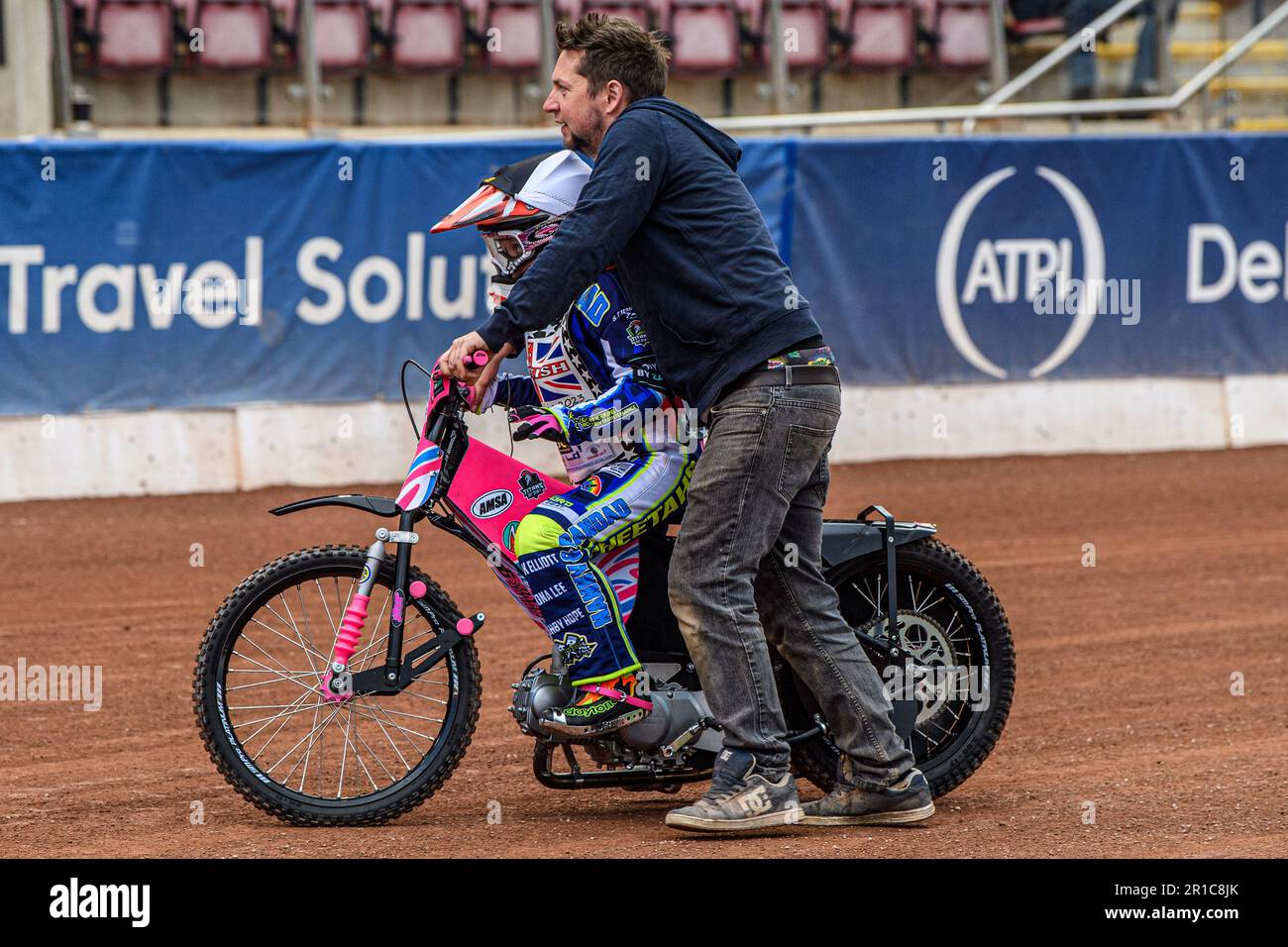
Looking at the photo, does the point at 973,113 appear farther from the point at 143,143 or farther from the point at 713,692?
the point at 713,692

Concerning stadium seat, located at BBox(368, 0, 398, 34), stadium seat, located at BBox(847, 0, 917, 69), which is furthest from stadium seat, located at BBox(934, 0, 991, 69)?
stadium seat, located at BBox(368, 0, 398, 34)

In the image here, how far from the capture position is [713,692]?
15.8 ft

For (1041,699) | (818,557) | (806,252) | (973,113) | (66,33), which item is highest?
(66,33)

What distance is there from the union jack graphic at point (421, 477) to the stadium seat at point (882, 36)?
12.8 m

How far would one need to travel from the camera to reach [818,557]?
4.96 m

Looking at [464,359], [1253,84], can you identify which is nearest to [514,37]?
[1253,84]

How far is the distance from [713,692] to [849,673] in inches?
15.8

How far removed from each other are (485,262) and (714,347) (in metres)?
7.67

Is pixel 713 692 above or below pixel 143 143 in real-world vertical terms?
below

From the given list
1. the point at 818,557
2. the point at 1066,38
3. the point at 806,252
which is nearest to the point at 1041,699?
the point at 818,557

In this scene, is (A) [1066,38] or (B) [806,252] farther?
(A) [1066,38]

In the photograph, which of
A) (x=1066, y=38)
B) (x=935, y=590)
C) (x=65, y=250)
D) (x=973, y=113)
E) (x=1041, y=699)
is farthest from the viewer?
(x=1066, y=38)

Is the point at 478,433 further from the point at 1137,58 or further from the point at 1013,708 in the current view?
the point at 1137,58
